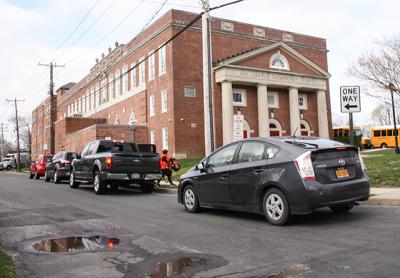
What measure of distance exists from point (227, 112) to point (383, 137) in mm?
24390

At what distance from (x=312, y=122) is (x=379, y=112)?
58.3 m

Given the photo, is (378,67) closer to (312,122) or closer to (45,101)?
(312,122)

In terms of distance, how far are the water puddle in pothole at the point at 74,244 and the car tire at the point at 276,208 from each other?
279 cm

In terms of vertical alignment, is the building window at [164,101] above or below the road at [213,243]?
above

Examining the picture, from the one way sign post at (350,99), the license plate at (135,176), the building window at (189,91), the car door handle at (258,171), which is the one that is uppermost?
the building window at (189,91)

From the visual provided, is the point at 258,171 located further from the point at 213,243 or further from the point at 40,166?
the point at 40,166

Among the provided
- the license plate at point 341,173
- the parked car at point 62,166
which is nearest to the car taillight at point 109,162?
the parked car at point 62,166

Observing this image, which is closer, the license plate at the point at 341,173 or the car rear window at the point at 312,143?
the license plate at the point at 341,173

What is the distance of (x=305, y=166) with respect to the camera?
7.66 metres

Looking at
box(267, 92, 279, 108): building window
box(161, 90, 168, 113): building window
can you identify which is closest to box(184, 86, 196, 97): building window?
box(161, 90, 168, 113): building window

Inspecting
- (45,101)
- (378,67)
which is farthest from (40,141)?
(378,67)

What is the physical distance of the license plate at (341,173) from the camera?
310 inches

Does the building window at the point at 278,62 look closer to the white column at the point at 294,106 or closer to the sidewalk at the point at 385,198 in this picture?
the white column at the point at 294,106

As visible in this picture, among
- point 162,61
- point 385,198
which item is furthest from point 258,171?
point 162,61
